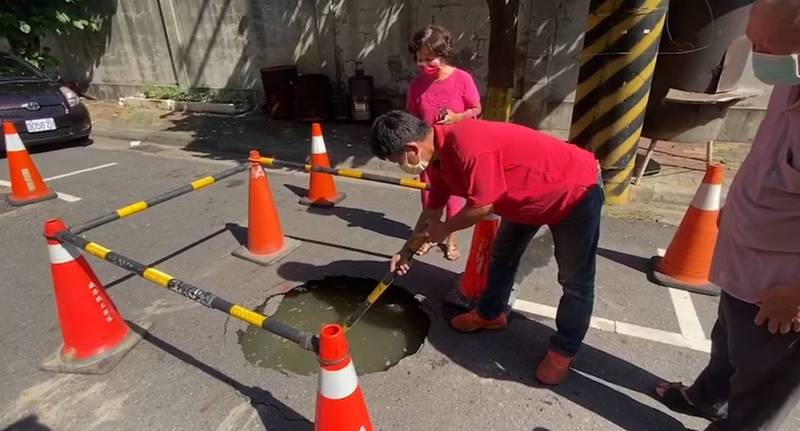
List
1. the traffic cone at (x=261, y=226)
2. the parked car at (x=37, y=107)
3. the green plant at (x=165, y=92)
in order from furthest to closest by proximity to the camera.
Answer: the green plant at (x=165, y=92), the parked car at (x=37, y=107), the traffic cone at (x=261, y=226)

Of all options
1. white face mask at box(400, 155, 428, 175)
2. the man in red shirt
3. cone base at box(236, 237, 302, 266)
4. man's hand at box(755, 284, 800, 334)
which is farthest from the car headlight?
man's hand at box(755, 284, 800, 334)

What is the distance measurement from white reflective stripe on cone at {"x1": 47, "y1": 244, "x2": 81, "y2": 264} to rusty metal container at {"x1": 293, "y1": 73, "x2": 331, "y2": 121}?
596 centimetres

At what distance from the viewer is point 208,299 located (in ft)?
6.17

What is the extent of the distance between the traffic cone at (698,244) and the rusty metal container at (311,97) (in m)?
6.26

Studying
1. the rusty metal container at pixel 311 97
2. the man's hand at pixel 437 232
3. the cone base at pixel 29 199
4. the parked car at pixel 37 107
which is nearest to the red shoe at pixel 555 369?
the man's hand at pixel 437 232

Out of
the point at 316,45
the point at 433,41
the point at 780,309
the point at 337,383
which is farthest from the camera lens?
the point at 316,45

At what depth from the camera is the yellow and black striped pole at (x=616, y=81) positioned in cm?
402

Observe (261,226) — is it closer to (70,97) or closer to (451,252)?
(451,252)

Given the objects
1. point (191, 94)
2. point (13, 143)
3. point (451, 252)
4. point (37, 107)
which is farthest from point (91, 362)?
point (191, 94)

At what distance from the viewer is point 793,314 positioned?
141cm

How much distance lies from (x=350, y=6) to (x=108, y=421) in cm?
724

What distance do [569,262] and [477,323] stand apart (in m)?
0.78

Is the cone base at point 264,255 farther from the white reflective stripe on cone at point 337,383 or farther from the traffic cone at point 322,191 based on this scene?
the white reflective stripe on cone at point 337,383

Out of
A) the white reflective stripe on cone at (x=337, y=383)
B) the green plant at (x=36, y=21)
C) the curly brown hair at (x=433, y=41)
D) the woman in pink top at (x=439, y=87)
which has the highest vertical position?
the green plant at (x=36, y=21)
